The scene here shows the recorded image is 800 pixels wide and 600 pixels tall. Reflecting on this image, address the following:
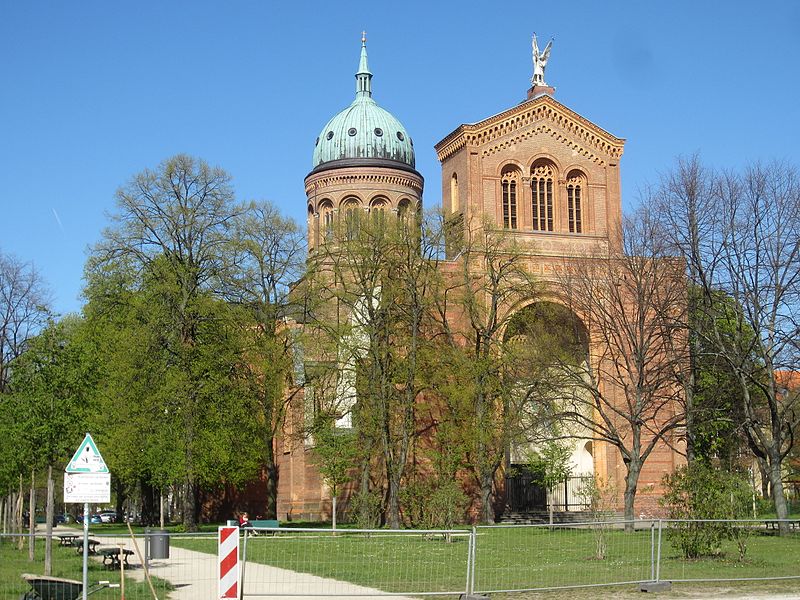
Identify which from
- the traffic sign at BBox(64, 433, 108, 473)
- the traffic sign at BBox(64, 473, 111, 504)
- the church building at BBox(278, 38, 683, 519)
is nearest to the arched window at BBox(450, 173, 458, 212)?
the church building at BBox(278, 38, 683, 519)

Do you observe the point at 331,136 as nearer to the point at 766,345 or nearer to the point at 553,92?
the point at 553,92

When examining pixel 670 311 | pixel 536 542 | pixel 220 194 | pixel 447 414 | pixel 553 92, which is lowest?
pixel 536 542

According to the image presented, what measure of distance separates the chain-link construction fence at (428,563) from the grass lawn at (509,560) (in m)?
0.03

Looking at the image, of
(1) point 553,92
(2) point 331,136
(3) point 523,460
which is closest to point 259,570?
(3) point 523,460

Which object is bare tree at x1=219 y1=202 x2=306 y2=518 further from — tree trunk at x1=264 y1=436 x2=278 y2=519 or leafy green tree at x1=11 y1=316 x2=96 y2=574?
leafy green tree at x1=11 y1=316 x2=96 y2=574

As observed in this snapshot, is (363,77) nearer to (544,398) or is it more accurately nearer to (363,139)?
(363,139)

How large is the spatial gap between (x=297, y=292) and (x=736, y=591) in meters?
28.4

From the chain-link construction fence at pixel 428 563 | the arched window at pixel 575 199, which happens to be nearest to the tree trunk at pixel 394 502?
the chain-link construction fence at pixel 428 563

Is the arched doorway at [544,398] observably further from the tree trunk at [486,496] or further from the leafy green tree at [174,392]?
the leafy green tree at [174,392]

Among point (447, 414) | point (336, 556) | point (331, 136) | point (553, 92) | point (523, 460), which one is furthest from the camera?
point (331, 136)

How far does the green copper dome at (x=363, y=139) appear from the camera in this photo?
205 ft

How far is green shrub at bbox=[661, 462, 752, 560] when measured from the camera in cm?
2012

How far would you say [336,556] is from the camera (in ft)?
74.4

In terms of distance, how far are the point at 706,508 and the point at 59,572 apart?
13119 mm
